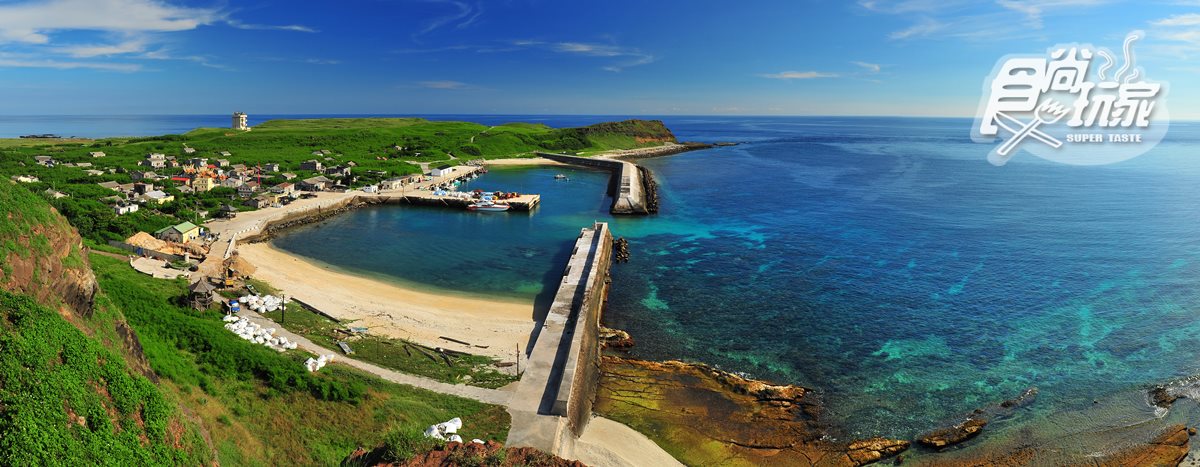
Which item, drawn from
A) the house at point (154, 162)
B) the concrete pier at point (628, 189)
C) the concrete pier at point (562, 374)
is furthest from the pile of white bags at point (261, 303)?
the house at point (154, 162)

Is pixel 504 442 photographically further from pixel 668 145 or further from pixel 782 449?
pixel 668 145

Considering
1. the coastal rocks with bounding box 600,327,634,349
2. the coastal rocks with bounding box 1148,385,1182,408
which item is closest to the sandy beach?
the coastal rocks with bounding box 600,327,634,349

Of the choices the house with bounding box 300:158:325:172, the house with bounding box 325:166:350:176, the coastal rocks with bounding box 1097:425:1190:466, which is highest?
the house with bounding box 300:158:325:172

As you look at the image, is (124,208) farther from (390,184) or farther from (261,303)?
(390,184)

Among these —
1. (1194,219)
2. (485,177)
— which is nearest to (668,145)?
(485,177)

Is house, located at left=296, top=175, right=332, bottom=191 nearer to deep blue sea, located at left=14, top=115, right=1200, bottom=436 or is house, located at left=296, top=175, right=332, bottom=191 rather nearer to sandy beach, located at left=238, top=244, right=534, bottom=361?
deep blue sea, located at left=14, top=115, right=1200, bottom=436

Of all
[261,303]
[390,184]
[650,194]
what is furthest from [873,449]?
[390,184]

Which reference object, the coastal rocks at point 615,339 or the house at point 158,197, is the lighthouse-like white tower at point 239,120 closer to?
the house at point 158,197
